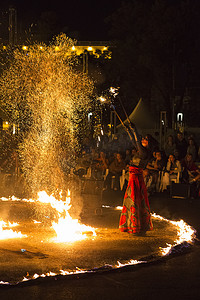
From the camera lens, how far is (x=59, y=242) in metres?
9.04

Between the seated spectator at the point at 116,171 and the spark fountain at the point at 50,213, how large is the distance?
5.36ft

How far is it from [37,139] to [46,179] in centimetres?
181

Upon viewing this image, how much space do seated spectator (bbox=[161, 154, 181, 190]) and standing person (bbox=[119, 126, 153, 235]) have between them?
23.0 feet

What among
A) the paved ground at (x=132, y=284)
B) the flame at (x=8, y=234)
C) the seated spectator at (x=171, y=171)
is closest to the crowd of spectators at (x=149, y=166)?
the seated spectator at (x=171, y=171)

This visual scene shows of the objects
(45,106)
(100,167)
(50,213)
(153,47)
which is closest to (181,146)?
(100,167)

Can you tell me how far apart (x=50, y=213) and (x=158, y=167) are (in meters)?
5.25

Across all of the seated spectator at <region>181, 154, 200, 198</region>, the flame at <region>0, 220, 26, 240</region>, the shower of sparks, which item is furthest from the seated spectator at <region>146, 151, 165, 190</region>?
the flame at <region>0, 220, 26, 240</region>

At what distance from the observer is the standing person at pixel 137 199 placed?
985 centimetres

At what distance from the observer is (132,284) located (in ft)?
21.0

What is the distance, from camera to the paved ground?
5.92m

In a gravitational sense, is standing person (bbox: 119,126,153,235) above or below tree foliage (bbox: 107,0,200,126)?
below

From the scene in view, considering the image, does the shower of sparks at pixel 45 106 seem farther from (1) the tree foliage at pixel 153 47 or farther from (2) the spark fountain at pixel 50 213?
(1) the tree foliage at pixel 153 47

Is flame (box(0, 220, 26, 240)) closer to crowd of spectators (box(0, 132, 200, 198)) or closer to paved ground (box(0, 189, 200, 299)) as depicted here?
paved ground (box(0, 189, 200, 299))

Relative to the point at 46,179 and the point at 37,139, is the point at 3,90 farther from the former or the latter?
the point at 46,179
